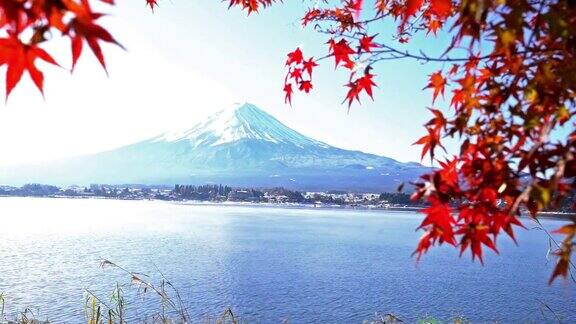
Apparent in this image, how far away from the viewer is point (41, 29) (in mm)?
934

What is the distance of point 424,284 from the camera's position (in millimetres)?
20484

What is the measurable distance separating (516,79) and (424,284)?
2042cm

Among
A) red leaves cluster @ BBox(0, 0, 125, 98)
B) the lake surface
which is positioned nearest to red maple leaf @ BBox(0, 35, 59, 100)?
red leaves cluster @ BBox(0, 0, 125, 98)

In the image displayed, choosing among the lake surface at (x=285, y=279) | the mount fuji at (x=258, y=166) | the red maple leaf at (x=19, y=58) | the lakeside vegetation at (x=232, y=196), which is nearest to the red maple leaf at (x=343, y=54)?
the red maple leaf at (x=19, y=58)

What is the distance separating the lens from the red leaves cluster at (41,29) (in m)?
0.92

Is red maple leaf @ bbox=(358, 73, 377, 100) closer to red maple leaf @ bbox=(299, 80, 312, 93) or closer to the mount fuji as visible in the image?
red maple leaf @ bbox=(299, 80, 312, 93)

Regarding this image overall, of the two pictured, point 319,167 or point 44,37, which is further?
point 319,167

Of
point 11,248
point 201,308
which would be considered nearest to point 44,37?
point 201,308

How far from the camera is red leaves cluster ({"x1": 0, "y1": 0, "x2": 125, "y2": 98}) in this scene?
3.00ft

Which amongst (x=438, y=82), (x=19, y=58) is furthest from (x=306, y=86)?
(x=19, y=58)

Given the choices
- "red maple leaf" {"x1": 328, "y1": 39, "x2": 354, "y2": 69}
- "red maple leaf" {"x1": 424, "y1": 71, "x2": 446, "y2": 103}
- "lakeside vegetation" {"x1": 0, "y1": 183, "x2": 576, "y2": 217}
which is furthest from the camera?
"lakeside vegetation" {"x1": 0, "y1": 183, "x2": 576, "y2": 217}

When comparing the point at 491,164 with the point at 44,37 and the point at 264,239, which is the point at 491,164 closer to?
the point at 44,37

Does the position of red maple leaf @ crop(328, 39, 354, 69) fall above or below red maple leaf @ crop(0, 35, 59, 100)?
above

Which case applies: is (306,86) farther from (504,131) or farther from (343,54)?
(504,131)
